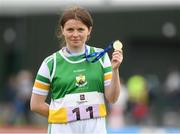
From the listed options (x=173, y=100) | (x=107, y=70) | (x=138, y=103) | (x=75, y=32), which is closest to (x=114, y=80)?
(x=107, y=70)

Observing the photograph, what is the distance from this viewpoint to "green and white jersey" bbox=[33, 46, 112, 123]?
640 centimetres

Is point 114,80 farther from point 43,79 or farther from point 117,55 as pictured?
point 43,79

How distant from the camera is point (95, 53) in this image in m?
6.48

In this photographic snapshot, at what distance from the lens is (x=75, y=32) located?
251 inches

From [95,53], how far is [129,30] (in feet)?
83.9

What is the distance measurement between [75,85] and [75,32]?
39 cm

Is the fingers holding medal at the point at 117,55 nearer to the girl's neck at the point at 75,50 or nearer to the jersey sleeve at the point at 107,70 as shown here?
the jersey sleeve at the point at 107,70

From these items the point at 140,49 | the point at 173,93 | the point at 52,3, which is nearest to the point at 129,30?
the point at 140,49

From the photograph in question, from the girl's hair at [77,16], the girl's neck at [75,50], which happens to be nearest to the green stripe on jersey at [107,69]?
the girl's neck at [75,50]

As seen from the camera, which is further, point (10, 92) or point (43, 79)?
point (10, 92)

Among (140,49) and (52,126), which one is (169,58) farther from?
(52,126)

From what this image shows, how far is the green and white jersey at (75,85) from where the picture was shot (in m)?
6.40

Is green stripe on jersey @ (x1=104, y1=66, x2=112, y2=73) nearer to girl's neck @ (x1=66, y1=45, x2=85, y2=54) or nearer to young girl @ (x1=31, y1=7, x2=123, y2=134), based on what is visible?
young girl @ (x1=31, y1=7, x2=123, y2=134)

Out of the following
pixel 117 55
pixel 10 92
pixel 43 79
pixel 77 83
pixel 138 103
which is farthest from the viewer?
pixel 10 92
